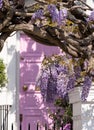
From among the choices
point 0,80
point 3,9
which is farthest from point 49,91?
point 3,9

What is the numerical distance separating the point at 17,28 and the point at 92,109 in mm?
1224

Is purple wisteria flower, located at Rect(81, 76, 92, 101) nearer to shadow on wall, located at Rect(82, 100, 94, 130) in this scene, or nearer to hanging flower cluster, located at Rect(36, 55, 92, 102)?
shadow on wall, located at Rect(82, 100, 94, 130)

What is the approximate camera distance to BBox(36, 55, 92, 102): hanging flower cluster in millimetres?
6411

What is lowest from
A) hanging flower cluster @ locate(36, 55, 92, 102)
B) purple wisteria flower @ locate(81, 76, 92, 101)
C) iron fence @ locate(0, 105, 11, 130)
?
iron fence @ locate(0, 105, 11, 130)

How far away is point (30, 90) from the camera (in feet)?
36.1

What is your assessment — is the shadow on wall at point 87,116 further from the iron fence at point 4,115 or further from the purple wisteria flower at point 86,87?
the iron fence at point 4,115

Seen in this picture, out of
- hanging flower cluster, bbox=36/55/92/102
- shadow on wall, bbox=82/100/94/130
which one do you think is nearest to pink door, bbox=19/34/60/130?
hanging flower cluster, bbox=36/55/92/102

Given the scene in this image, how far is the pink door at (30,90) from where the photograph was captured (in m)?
10.9

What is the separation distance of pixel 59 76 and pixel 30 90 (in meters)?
3.26

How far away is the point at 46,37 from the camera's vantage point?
5.50 metres

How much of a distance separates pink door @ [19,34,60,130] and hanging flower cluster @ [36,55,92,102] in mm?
2426

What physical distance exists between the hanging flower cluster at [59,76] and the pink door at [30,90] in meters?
2.43

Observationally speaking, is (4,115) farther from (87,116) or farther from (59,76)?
(87,116)

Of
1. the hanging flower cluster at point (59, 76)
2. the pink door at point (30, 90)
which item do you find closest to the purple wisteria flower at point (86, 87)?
the hanging flower cluster at point (59, 76)
